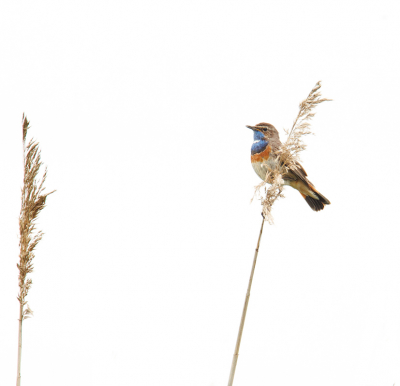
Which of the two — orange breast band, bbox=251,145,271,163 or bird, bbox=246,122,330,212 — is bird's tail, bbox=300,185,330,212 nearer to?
bird, bbox=246,122,330,212

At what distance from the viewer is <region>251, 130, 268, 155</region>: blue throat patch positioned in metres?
4.55

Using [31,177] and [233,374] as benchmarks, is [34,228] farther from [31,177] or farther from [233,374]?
[233,374]

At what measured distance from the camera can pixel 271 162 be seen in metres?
4.30

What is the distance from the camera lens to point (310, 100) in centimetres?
242

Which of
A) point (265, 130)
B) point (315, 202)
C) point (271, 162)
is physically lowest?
point (315, 202)

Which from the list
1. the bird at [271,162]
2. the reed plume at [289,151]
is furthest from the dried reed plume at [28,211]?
the bird at [271,162]

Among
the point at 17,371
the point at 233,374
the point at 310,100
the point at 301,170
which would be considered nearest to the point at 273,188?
the point at 310,100

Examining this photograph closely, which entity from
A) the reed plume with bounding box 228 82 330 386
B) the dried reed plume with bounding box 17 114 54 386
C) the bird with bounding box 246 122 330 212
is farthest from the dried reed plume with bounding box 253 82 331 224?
the bird with bounding box 246 122 330 212

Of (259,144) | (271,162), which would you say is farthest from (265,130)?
(271,162)

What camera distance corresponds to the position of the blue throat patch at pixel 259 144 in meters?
4.55

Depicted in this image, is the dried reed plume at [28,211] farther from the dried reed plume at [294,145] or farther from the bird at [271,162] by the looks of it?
the bird at [271,162]

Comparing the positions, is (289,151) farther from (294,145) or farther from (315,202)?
(315,202)

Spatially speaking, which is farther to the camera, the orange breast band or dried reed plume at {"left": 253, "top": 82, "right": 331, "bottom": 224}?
the orange breast band

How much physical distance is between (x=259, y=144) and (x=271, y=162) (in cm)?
38
